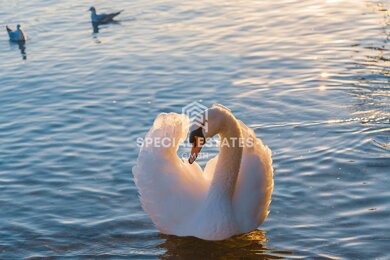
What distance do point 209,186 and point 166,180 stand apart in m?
0.52

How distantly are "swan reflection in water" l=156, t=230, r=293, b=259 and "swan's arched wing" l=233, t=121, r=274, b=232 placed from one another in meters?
0.24

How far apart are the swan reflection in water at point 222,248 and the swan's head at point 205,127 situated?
1.19 meters

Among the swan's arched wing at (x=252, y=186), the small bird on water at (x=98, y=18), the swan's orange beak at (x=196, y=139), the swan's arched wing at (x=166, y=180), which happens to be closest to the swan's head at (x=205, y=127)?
the swan's orange beak at (x=196, y=139)

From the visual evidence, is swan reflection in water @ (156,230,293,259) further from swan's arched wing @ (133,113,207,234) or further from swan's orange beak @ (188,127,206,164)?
swan's orange beak @ (188,127,206,164)

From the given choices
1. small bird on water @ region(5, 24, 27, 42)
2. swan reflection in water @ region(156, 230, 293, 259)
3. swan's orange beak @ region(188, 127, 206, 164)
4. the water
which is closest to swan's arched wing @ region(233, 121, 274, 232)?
swan reflection in water @ region(156, 230, 293, 259)

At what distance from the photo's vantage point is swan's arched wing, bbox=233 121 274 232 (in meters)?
8.72

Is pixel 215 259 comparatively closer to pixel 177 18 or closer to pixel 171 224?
pixel 171 224

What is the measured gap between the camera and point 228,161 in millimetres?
8688

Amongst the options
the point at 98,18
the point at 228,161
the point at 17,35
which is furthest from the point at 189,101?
the point at 98,18

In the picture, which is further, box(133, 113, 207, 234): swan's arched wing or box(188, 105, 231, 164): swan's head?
box(133, 113, 207, 234): swan's arched wing

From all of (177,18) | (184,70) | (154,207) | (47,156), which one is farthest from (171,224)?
(177,18)

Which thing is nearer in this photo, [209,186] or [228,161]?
[228,161]

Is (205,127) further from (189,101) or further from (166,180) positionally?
(189,101)

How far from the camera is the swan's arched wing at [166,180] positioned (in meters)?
8.79
